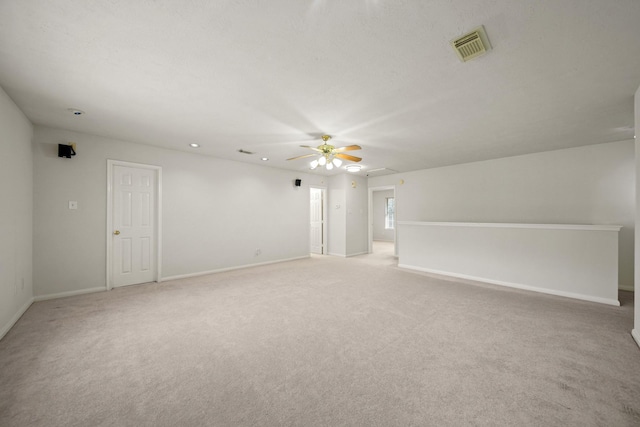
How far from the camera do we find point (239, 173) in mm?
5668

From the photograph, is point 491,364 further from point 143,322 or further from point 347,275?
point 143,322

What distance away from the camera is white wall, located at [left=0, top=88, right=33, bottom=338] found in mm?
2529

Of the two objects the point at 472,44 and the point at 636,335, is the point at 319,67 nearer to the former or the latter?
the point at 472,44

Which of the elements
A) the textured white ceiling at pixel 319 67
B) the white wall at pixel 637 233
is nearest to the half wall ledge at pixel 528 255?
the white wall at pixel 637 233

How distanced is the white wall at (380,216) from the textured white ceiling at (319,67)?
716 centimetres

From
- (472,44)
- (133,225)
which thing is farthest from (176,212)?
(472,44)

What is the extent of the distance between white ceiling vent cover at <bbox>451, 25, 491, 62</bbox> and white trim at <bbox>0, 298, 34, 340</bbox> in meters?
5.05

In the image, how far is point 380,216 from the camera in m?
11.1

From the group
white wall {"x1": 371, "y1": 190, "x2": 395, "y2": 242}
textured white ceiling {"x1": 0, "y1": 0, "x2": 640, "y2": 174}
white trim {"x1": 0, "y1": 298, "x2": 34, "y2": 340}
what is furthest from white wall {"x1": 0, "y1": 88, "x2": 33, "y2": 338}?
white wall {"x1": 371, "y1": 190, "x2": 395, "y2": 242}

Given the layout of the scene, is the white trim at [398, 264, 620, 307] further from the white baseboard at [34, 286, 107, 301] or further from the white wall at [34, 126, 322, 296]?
the white baseboard at [34, 286, 107, 301]

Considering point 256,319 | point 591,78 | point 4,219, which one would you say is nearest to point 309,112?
point 256,319

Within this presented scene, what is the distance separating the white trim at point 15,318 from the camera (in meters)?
2.49

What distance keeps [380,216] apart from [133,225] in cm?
926

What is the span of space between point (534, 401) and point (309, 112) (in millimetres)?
3319
